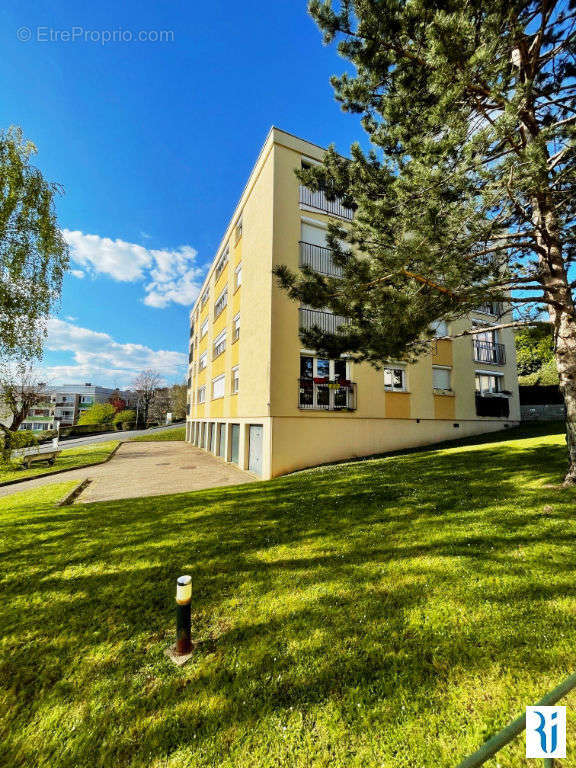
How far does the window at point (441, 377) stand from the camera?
16.0 m

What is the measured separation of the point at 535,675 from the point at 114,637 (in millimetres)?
3542

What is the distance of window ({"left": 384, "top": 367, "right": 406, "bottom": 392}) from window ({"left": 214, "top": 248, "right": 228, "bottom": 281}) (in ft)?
40.3

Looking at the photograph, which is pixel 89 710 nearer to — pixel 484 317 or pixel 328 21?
pixel 328 21

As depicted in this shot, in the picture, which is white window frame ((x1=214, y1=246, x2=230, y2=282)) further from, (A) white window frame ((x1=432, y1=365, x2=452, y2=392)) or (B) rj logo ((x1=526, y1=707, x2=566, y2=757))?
(B) rj logo ((x1=526, y1=707, x2=566, y2=757))

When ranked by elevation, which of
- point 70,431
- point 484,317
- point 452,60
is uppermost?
point 484,317

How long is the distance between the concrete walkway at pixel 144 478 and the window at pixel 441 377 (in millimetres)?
10182

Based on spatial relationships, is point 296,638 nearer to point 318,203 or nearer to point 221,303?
point 318,203

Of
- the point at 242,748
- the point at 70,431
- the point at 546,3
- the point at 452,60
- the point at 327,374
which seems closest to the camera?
the point at 242,748

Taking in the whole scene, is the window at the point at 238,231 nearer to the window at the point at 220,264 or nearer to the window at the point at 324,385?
the window at the point at 220,264

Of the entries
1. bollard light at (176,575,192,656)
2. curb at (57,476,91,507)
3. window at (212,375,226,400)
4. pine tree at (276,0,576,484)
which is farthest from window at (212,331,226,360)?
bollard light at (176,575,192,656)

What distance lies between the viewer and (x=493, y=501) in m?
5.59

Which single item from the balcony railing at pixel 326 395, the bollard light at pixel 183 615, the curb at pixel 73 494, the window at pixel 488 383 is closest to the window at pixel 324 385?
the balcony railing at pixel 326 395

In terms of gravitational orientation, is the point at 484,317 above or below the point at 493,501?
above

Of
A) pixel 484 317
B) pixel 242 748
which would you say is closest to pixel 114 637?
pixel 242 748
